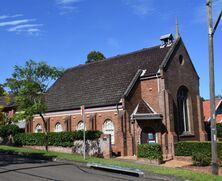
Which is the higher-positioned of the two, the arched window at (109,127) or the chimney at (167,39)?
the chimney at (167,39)

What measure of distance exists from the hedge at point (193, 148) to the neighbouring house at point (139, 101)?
5.24ft

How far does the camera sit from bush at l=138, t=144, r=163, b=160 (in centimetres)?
2511

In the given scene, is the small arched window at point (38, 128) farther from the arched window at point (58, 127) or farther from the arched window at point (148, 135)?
the arched window at point (148, 135)

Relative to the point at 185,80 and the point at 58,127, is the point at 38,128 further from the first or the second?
the point at 185,80

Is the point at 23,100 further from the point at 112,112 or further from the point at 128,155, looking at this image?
the point at 128,155

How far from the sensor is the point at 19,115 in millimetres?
30703

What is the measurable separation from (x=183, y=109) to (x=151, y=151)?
1059 cm

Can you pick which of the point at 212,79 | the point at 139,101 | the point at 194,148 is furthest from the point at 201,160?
the point at 139,101

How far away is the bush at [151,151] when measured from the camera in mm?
25109

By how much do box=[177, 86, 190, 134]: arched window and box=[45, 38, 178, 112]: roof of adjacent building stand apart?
4137mm

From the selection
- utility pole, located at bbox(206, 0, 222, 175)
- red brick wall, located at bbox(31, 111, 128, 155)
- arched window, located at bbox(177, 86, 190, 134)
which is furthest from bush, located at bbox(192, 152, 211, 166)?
arched window, located at bbox(177, 86, 190, 134)

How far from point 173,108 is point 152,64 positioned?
4.70m

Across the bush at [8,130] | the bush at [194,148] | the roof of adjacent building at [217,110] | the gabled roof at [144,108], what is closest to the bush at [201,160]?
the bush at [194,148]

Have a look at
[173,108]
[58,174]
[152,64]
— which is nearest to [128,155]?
[173,108]
